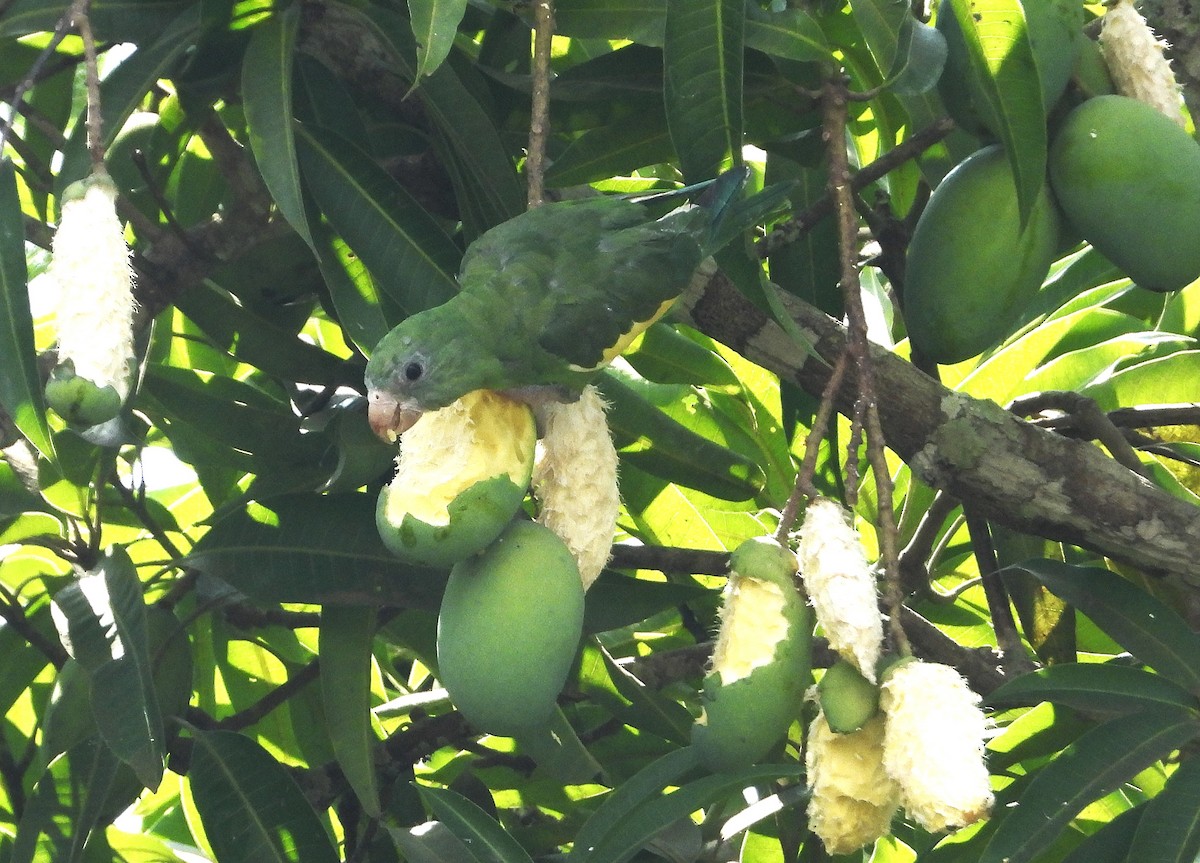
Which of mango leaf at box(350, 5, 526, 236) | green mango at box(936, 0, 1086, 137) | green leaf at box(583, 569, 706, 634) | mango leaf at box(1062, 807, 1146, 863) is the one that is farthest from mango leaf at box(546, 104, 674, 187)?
mango leaf at box(1062, 807, 1146, 863)

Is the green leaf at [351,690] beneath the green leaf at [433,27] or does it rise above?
beneath

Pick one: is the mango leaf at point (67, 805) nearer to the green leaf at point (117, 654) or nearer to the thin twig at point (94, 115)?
the green leaf at point (117, 654)

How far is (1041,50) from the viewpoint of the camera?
995 mm

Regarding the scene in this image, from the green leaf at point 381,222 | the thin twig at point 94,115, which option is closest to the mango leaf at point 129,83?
the green leaf at point 381,222

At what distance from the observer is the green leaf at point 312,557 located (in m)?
1.25

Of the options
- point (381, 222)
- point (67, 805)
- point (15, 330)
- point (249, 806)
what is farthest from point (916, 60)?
point (67, 805)

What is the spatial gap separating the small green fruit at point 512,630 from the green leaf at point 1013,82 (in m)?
0.44

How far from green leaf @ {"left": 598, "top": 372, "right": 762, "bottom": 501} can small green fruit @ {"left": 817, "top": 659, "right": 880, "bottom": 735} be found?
0.60 metres

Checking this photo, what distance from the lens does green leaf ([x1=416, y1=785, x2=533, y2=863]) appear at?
111cm

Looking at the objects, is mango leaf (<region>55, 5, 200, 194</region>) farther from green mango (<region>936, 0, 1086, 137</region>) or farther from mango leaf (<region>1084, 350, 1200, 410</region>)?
mango leaf (<region>1084, 350, 1200, 410</region>)

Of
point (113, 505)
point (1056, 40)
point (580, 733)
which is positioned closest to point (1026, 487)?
point (1056, 40)

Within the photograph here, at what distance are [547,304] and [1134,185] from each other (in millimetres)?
465

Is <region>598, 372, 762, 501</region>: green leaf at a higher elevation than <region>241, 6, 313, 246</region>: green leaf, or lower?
lower

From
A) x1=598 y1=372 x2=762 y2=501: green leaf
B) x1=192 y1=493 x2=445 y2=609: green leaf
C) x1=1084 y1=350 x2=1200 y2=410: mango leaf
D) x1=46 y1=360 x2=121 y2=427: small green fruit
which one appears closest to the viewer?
x1=46 y1=360 x2=121 y2=427: small green fruit
